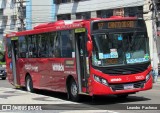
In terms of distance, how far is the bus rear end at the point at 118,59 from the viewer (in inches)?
544

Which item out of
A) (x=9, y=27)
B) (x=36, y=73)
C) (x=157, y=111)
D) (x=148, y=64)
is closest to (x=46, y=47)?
(x=36, y=73)

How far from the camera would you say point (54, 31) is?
16484 millimetres

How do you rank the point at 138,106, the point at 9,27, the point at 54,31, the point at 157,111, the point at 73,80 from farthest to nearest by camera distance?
the point at 9,27 → the point at 54,31 → the point at 73,80 → the point at 138,106 → the point at 157,111

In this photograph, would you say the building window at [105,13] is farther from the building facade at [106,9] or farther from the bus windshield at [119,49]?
the bus windshield at [119,49]

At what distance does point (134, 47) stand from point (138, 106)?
2.31m

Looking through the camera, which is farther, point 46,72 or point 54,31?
point 46,72

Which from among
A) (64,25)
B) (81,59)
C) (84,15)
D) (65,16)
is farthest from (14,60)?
(65,16)

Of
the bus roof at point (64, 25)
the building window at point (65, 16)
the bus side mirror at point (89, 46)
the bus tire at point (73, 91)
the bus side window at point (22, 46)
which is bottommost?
the bus tire at point (73, 91)

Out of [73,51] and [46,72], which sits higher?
[73,51]

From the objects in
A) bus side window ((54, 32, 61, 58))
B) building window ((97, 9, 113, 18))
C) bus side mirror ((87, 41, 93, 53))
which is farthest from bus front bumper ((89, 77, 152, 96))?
building window ((97, 9, 113, 18))

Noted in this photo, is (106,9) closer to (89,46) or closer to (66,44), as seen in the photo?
(66,44)

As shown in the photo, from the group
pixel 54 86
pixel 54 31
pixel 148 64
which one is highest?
pixel 54 31

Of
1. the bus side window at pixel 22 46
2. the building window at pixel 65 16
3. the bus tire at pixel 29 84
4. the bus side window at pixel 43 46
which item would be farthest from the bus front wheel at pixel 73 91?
the building window at pixel 65 16

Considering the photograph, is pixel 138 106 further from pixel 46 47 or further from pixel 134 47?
pixel 46 47
